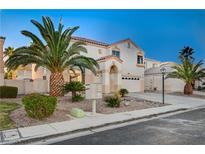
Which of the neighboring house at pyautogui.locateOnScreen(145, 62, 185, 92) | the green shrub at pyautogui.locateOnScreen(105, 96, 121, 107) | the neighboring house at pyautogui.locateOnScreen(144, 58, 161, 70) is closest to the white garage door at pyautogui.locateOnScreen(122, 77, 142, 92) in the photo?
the neighboring house at pyautogui.locateOnScreen(145, 62, 185, 92)

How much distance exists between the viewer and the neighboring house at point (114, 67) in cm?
1980

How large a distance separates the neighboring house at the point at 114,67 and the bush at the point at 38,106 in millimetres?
10362

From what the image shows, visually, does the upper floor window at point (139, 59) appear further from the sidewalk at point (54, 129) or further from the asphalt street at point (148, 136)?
the asphalt street at point (148, 136)

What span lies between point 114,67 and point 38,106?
13850 mm

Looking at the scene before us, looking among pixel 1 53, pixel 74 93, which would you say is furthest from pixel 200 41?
pixel 1 53

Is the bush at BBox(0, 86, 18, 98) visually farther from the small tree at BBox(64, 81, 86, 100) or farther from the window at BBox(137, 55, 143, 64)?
the window at BBox(137, 55, 143, 64)

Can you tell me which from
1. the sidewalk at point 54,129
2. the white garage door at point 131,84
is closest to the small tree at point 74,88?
the sidewalk at point 54,129

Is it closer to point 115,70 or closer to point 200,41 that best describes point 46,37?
point 115,70

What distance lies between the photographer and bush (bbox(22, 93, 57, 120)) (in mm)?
7645

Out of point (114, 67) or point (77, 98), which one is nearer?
point (77, 98)

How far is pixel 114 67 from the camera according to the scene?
68.2ft

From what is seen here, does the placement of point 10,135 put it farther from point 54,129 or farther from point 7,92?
point 7,92

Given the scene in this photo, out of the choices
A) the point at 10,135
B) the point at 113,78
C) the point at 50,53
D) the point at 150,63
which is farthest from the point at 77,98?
the point at 150,63
